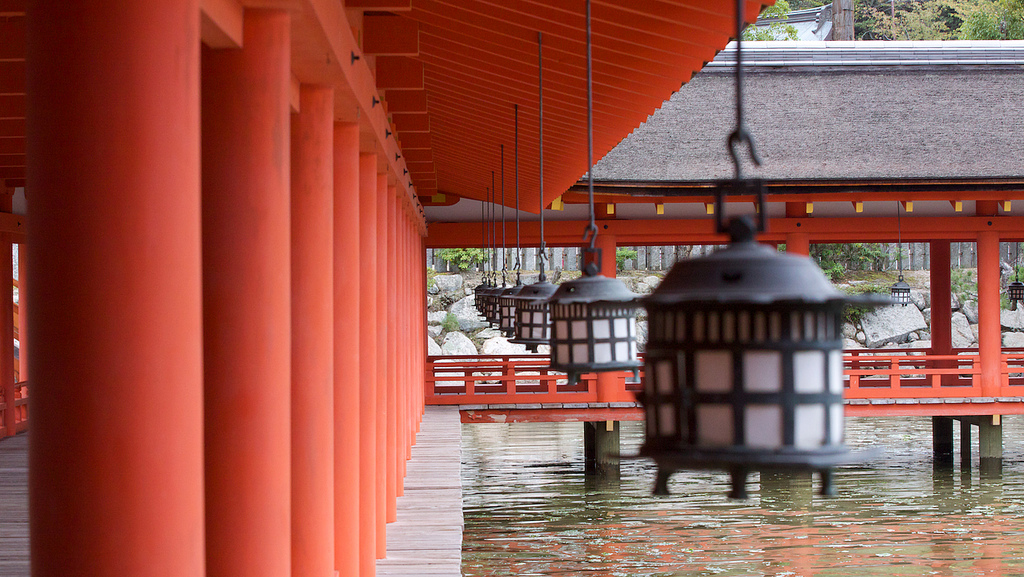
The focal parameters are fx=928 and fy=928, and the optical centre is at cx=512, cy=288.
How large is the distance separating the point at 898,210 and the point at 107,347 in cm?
1314

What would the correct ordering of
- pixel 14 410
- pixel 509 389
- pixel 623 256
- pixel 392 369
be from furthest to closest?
pixel 623 256, pixel 509 389, pixel 14 410, pixel 392 369

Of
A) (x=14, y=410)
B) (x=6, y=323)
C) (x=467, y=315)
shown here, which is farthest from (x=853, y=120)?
(x=467, y=315)

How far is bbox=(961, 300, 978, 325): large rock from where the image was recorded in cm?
2499

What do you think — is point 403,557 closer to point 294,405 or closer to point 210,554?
point 294,405

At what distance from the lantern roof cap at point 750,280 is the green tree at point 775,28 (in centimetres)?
2554

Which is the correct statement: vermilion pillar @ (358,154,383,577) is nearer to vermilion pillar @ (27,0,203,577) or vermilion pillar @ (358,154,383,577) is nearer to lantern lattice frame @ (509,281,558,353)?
lantern lattice frame @ (509,281,558,353)

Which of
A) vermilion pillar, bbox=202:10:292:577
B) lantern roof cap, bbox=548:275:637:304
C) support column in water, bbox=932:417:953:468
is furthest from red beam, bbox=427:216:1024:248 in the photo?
vermilion pillar, bbox=202:10:292:577

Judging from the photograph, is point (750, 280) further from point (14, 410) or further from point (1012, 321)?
point (1012, 321)

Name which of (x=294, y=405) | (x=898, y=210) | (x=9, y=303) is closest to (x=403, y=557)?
(x=294, y=405)

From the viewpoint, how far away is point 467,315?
24.8m

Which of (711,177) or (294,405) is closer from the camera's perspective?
(294,405)

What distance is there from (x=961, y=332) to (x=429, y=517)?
21.4 meters

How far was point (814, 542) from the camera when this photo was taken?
31.1 ft

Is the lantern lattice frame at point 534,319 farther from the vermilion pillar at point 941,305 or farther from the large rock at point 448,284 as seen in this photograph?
the large rock at point 448,284
